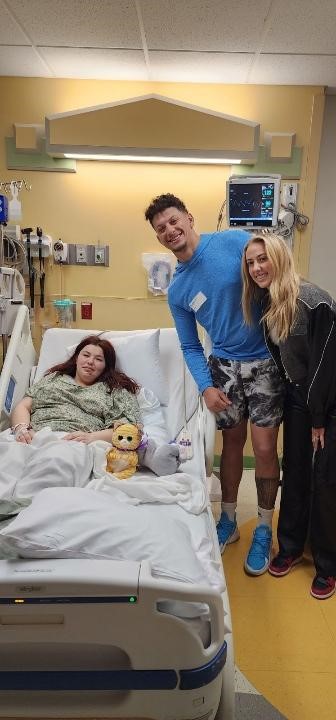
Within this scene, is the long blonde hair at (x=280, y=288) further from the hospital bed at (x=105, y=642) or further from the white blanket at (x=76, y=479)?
the hospital bed at (x=105, y=642)

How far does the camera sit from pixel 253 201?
8.82 feet

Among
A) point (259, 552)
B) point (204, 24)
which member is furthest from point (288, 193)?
point (259, 552)

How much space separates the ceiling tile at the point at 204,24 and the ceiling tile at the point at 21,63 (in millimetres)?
683

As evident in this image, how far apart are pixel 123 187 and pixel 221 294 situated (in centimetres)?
141

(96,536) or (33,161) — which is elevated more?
(33,161)

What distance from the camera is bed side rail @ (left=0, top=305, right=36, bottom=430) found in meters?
2.33

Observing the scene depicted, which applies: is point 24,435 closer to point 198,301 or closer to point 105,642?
point 198,301

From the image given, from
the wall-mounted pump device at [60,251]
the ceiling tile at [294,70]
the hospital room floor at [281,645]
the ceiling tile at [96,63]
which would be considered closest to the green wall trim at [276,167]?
the ceiling tile at [294,70]

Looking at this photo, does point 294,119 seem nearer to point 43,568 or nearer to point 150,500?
point 150,500

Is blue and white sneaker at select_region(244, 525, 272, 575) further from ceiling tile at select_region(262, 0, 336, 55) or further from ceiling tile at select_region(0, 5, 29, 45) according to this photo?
ceiling tile at select_region(0, 5, 29, 45)

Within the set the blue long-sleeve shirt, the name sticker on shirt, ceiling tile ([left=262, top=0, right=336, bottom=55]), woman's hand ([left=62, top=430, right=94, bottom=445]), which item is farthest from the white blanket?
ceiling tile ([left=262, top=0, right=336, bottom=55])

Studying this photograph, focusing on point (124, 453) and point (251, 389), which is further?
point (251, 389)

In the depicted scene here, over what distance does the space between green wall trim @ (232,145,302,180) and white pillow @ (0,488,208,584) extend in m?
2.42

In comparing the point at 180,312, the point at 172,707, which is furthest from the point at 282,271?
the point at 172,707
